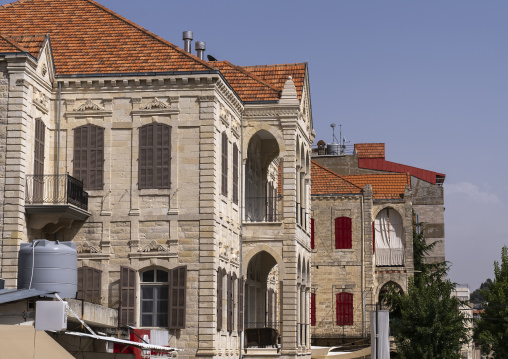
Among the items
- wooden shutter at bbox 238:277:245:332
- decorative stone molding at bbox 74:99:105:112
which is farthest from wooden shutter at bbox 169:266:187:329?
decorative stone molding at bbox 74:99:105:112

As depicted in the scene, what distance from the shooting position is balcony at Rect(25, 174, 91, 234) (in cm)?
2996

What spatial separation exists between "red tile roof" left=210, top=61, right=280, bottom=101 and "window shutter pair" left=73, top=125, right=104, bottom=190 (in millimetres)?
6923

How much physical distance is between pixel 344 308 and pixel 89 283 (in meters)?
24.8

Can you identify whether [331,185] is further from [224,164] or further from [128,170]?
[128,170]

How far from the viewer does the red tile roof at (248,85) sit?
37.6 metres

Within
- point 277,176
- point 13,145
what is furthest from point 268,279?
point 13,145

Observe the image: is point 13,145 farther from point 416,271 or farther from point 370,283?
point 416,271

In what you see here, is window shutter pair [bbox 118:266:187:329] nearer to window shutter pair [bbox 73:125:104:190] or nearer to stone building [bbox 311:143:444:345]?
window shutter pair [bbox 73:125:104:190]

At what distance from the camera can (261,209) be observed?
1646 inches

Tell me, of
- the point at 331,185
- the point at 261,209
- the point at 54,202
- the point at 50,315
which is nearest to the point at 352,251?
the point at 331,185

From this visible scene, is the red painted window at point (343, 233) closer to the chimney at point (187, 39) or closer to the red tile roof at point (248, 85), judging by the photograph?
the red tile roof at point (248, 85)

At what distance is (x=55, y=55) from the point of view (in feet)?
111

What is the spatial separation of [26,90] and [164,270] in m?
7.18

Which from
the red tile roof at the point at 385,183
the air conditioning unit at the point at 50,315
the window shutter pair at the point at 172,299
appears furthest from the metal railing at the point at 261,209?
the air conditioning unit at the point at 50,315
